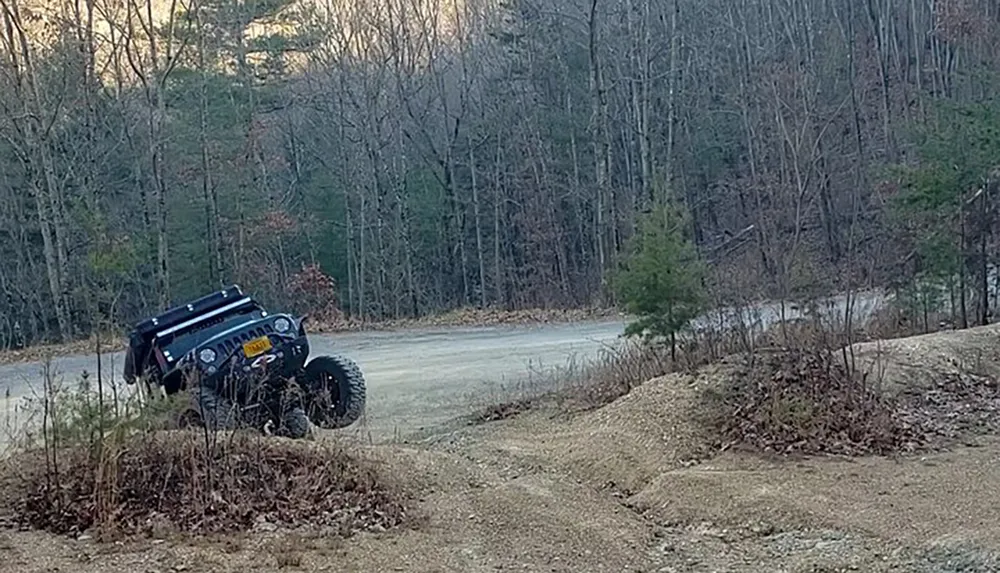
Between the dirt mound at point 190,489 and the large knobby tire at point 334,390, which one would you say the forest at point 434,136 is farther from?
the dirt mound at point 190,489

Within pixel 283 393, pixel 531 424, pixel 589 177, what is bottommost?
pixel 531 424

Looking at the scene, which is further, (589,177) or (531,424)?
(589,177)

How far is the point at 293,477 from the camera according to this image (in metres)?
6.50

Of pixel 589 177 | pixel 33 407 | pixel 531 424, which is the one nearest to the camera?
pixel 33 407

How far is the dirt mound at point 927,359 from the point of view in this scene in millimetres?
9391

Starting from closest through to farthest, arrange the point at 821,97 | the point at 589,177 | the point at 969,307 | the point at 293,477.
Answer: the point at 293,477
the point at 969,307
the point at 821,97
the point at 589,177

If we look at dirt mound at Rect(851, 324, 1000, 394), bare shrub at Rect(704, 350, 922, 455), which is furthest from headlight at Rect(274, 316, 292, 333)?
dirt mound at Rect(851, 324, 1000, 394)

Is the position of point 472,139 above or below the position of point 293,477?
above

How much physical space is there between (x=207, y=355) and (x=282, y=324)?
65 cm

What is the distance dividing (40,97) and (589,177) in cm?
1682

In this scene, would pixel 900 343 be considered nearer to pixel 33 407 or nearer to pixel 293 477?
pixel 293 477

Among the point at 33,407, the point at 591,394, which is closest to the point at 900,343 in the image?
the point at 591,394

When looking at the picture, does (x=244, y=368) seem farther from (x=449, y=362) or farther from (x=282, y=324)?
(x=449, y=362)

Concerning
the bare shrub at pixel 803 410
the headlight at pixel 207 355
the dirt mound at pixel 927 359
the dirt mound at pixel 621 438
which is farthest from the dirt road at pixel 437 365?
the dirt mound at pixel 927 359
